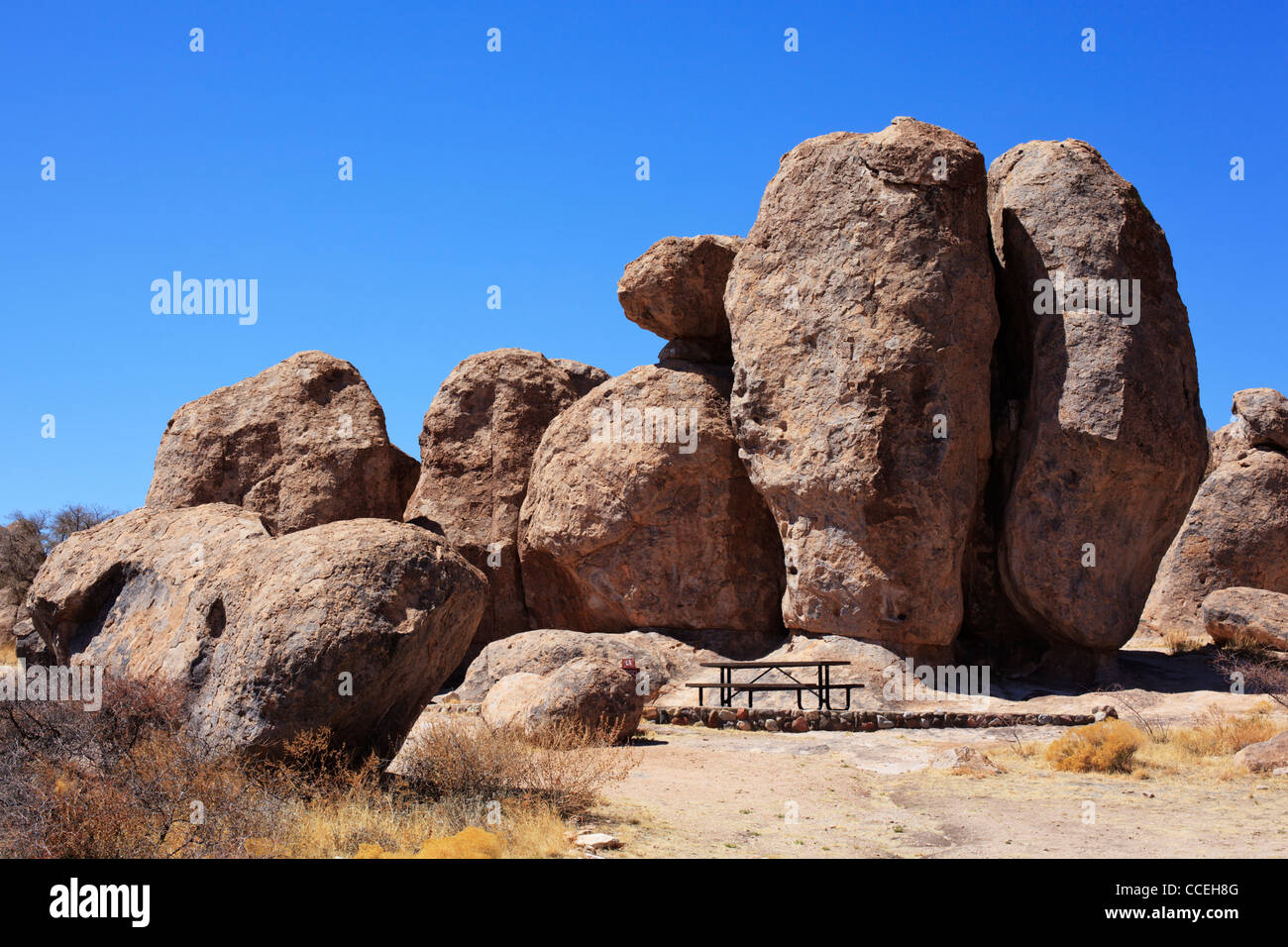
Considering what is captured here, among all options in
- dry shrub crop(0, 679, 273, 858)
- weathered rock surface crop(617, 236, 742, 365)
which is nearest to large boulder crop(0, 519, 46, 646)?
weathered rock surface crop(617, 236, 742, 365)

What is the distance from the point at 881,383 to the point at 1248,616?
24.9 feet

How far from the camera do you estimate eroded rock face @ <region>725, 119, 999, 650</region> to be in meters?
15.9

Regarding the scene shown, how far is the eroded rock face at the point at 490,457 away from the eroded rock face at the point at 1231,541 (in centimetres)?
1285

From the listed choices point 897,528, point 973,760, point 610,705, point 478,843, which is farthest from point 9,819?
point 897,528

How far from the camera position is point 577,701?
11.7 m

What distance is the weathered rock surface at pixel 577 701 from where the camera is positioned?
11594mm

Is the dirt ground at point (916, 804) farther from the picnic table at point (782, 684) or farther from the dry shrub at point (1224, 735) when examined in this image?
the picnic table at point (782, 684)

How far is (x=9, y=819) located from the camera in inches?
239

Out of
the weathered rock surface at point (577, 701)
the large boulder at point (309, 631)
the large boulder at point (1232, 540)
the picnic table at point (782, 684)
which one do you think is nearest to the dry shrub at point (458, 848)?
the large boulder at point (309, 631)

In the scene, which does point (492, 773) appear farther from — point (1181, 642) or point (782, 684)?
point (1181, 642)

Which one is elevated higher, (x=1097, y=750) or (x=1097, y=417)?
(x=1097, y=417)

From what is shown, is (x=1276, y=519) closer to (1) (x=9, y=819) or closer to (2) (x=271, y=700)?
(2) (x=271, y=700)

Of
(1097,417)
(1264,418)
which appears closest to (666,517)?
(1097,417)

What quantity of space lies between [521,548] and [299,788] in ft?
45.0
